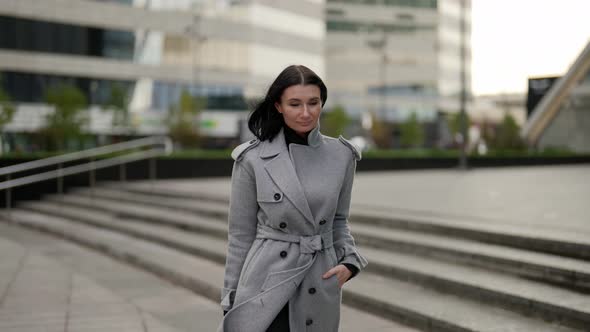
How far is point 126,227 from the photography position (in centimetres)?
1152

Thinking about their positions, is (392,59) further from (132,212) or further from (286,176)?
(286,176)

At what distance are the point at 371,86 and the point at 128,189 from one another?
61.8m

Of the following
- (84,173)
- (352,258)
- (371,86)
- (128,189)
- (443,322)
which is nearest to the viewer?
(352,258)

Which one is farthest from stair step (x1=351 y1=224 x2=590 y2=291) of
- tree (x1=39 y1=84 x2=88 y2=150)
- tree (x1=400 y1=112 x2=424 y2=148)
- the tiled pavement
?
tree (x1=400 y1=112 x2=424 y2=148)

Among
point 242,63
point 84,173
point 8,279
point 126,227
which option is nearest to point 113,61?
point 242,63

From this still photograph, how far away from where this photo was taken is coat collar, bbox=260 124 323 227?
274 centimetres

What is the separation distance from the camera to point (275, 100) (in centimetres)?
286

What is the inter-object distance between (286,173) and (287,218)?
0.20 metres

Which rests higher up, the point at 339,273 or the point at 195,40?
the point at 195,40

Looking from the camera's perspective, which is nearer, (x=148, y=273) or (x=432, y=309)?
(x=432, y=309)

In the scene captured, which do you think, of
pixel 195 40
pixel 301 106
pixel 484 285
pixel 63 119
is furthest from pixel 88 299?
pixel 195 40

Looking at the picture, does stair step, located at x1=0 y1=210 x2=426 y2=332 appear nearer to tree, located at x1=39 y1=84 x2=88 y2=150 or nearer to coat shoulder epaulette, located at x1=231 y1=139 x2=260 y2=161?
coat shoulder epaulette, located at x1=231 y1=139 x2=260 y2=161

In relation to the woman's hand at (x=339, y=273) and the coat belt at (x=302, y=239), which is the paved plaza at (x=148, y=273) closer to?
the woman's hand at (x=339, y=273)

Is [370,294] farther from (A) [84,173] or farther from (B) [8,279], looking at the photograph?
(A) [84,173]
